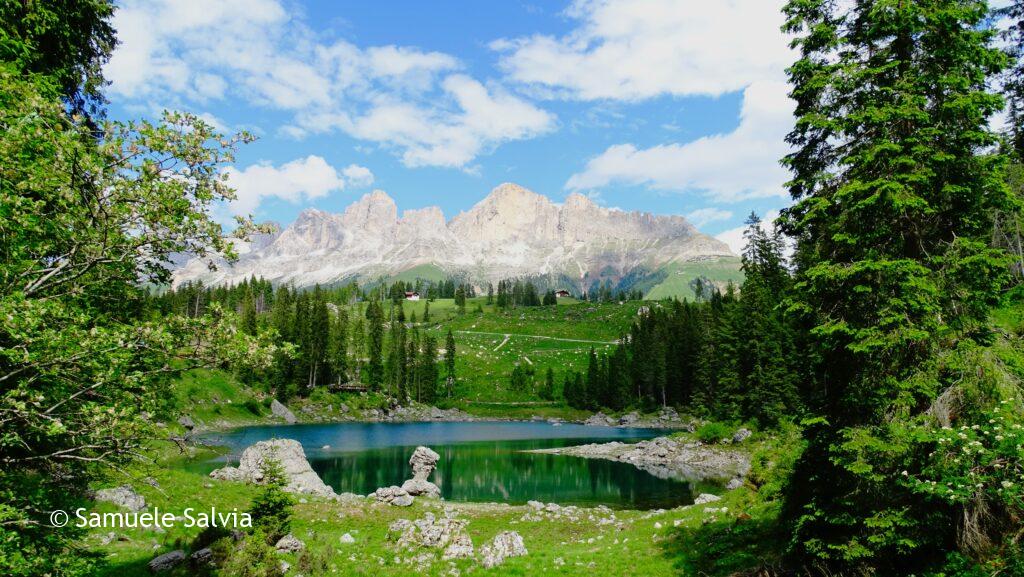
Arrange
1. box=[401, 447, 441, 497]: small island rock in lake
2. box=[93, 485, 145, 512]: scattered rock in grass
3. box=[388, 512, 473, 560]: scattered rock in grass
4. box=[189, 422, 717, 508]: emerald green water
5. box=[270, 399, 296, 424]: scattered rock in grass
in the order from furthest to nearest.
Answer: box=[270, 399, 296, 424]: scattered rock in grass < box=[189, 422, 717, 508]: emerald green water < box=[401, 447, 441, 497]: small island rock in lake < box=[388, 512, 473, 560]: scattered rock in grass < box=[93, 485, 145, 512]: scattered rock in grass

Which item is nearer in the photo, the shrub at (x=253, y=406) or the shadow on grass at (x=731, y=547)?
the shadow on grass at (x=731, y=547)

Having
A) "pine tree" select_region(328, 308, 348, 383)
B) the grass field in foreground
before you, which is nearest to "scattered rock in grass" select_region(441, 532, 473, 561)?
the grass field in foreground

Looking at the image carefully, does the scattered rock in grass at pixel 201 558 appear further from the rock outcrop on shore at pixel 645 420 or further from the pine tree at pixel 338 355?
the pine tree at pixel 338 355

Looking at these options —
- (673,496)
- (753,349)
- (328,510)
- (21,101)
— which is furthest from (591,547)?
(753,349)

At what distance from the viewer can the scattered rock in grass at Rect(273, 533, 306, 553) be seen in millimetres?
17109

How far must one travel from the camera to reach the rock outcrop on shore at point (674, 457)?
44.7 metres

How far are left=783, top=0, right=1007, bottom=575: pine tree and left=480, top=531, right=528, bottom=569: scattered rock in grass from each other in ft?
33.8

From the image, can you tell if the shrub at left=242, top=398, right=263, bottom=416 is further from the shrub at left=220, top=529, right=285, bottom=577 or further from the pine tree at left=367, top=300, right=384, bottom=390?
the shrub at left=220, top=529, right=285, bottom=577

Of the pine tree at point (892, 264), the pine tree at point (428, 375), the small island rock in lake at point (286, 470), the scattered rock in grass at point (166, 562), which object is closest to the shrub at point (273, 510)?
the scattered rock in grass at point (166, 562)

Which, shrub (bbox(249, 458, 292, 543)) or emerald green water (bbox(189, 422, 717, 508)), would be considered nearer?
shrub (bbox(249, 458, 292, 543))

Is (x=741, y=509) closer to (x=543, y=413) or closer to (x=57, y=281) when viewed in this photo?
(x=57, y=281)

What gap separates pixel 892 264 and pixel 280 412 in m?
91.9

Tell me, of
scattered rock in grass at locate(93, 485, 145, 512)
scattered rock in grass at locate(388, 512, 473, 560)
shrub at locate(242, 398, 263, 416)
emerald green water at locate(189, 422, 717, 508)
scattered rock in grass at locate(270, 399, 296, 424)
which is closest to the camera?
scattered rock in grass at locate(93, 485, 145, 512)

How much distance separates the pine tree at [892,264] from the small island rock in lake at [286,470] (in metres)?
26.1
